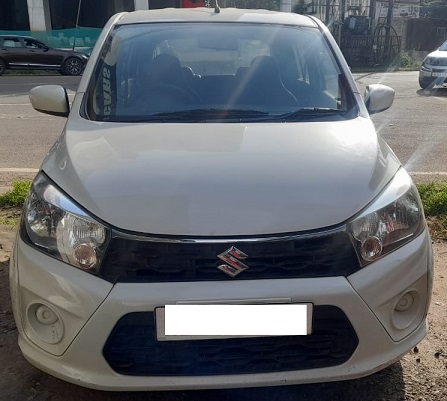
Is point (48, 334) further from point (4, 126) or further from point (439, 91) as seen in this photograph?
point (439, 91)

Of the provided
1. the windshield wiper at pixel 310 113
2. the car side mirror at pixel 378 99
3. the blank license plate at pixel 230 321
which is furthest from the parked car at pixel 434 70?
the blank license plate at pixel 230 321

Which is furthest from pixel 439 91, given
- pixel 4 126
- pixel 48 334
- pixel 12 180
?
pixel 48 334

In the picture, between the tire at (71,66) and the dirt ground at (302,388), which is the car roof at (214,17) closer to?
the dirt ground at (302,388)

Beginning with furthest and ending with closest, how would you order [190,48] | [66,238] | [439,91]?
[439,91] < [190,48] < [66,238]

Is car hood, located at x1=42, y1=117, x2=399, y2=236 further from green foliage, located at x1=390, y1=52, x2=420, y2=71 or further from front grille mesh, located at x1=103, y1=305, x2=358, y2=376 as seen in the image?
green foliage, located at x1=390, y1=52, x2=420, y2=71

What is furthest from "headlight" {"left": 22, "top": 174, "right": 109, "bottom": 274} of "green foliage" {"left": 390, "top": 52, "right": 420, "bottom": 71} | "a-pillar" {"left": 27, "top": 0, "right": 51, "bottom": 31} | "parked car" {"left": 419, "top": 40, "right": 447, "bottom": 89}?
"green foliage" {"left": 390, "top": 52, "right": 420, "bottom": 71}

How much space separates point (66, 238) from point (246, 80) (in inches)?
62.9

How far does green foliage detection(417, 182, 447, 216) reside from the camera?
4.64m

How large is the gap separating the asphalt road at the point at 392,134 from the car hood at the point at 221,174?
3268 mm

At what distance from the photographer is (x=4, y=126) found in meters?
9.23

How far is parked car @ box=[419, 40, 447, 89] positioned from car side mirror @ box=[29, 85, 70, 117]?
14106 mm

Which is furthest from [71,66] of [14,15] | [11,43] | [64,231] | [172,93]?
[64,231]

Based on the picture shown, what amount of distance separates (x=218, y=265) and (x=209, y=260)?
38mm

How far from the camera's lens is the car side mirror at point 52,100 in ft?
11.0
